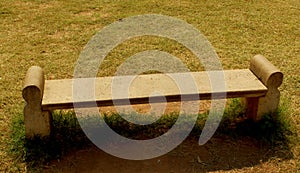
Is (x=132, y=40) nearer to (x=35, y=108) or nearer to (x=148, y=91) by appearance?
(x=148, y=91)

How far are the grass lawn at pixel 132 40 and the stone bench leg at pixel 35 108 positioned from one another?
253mm

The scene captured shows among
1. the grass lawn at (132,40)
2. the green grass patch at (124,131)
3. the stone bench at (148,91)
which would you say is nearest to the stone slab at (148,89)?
the stone bench at (148,91)

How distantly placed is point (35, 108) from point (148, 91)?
2.82ft

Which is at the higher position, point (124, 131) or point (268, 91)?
point (268, 91)

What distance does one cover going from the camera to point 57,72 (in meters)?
4.87

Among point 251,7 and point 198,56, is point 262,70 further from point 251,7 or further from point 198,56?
point 251,7

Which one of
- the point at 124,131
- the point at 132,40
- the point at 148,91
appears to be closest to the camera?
the point at 148,91


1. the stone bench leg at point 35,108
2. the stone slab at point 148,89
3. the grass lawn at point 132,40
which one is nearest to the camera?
the stone bench leg at point 35,108

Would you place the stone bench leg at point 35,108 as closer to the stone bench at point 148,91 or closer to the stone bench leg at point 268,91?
the stone bench at point 148,91

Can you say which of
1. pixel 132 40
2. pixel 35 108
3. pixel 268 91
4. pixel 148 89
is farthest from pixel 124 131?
pixel 132 40

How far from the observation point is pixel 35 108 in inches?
131

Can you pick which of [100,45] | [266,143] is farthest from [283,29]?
[266,143]

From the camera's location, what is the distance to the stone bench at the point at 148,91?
3.34m

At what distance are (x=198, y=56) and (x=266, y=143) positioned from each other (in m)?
1.89
